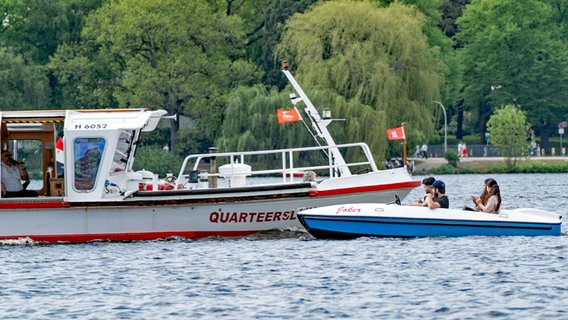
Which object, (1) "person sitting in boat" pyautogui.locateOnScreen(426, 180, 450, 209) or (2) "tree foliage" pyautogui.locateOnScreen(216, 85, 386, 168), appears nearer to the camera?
(1) "person sitting in boat" pyautogui.locateOnScreen(426, 180, 450, 209)

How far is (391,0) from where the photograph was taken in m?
94.9

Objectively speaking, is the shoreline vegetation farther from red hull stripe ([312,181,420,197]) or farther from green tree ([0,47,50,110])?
red hull stripe ([312,181,420,197])

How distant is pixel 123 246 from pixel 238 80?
195ft

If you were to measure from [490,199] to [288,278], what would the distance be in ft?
22.3

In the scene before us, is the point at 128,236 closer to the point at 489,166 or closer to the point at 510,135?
the point at 489,166

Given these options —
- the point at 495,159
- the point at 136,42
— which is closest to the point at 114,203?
the point at 136,42

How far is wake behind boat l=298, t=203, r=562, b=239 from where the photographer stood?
32438mm

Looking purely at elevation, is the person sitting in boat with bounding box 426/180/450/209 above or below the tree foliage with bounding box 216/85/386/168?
below

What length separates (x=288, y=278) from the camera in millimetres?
27469

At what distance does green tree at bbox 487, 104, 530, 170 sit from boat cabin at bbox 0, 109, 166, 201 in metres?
61.1

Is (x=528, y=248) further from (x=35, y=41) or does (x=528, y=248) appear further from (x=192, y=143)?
(x=35, y=41)

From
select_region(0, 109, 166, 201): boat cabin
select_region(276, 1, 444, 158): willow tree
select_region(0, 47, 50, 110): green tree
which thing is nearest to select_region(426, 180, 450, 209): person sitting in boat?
select_region(0, 109, 166, 201): boat cabin

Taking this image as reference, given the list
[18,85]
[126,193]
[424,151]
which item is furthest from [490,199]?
[18,85]

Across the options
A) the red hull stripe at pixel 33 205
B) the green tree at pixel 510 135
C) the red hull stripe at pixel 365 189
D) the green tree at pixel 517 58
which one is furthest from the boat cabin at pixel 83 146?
the green tree at pixel 517 58
